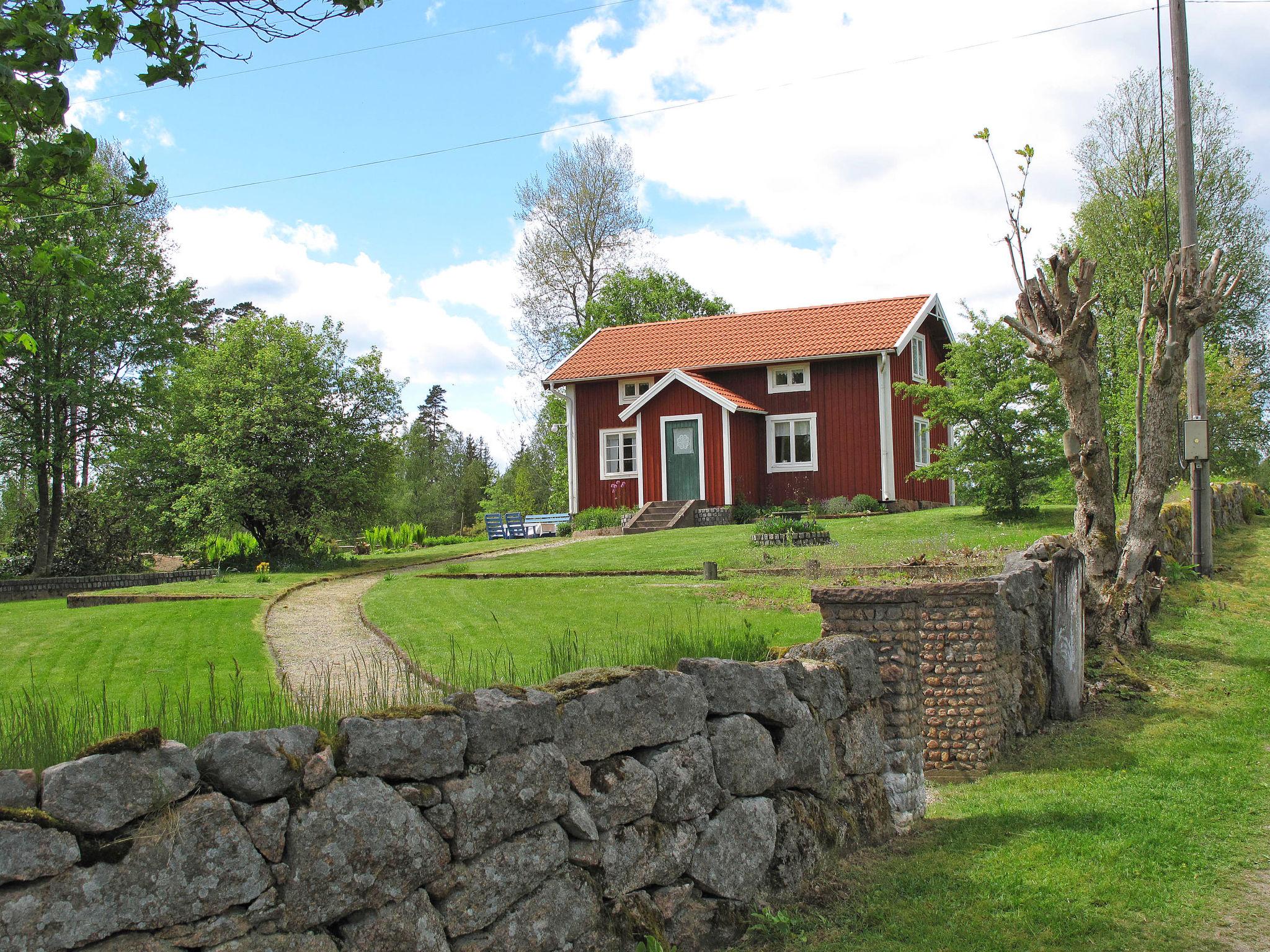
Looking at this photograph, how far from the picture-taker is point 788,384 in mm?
29094

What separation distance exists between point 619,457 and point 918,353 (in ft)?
30.2

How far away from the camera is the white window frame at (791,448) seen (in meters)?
28.3

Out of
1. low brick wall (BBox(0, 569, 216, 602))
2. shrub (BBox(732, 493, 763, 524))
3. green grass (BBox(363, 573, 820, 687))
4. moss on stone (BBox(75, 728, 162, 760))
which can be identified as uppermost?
shrub (BBox(732, 493, 763, 524))

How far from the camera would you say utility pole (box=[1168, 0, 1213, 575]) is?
48.3ft

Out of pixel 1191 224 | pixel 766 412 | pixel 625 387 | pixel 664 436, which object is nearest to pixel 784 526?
pixel 1191 224

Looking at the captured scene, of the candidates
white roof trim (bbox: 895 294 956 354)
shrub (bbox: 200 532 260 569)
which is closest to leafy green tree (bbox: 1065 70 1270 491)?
white roof trim (bbox: 895 294 956 354)

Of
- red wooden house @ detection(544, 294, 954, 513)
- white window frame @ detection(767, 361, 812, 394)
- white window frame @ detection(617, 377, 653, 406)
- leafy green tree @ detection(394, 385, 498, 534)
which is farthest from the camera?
leafy green tree @ detection(394, 385, 498, 534)

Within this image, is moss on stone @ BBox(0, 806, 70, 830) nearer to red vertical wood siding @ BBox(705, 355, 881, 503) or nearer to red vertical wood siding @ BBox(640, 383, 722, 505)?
red vertical wood siding @ BBox(640, 383, 722, 505)

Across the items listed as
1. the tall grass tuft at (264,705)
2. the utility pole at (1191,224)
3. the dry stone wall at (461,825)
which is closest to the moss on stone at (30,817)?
the dry stone wall at (461,825)

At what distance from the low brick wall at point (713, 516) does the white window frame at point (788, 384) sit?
14.5 feet

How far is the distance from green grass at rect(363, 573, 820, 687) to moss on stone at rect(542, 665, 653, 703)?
1.93ft

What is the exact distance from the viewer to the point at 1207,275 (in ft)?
41.9

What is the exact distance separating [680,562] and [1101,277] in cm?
2400

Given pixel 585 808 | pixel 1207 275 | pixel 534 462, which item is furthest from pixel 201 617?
pixel 534 462
